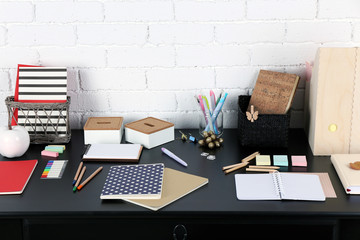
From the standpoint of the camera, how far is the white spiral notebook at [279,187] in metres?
1.33

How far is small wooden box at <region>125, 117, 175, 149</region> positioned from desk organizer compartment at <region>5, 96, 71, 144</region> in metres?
0.22

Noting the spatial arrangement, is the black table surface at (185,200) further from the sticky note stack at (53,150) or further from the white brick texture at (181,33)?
the white brick texture at (181,33)

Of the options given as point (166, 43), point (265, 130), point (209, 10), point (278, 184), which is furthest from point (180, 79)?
point (278, 184)

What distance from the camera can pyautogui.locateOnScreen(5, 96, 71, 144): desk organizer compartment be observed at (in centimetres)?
171

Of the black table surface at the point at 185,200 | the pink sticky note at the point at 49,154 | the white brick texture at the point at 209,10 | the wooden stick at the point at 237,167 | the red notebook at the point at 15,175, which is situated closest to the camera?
the black table surface at the point at 185,200

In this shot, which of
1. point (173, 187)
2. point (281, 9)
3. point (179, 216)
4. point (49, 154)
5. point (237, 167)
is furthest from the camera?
point (281, 9)

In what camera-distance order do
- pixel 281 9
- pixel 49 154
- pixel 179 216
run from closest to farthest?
pixel 179 216
pixel 49 154
pixel 281 9

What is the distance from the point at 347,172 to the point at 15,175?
966 millimetres

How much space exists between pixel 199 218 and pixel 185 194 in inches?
3.1

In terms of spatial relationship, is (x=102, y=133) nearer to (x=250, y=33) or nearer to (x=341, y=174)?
(x=250, y=33)

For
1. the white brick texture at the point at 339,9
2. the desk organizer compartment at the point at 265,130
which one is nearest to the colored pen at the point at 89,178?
the desk organizer compartment at the point at 265,130

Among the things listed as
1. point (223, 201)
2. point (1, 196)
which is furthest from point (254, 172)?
point (1, 196)

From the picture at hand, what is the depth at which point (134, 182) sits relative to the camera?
1.39 meters

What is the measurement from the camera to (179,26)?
1745mm
